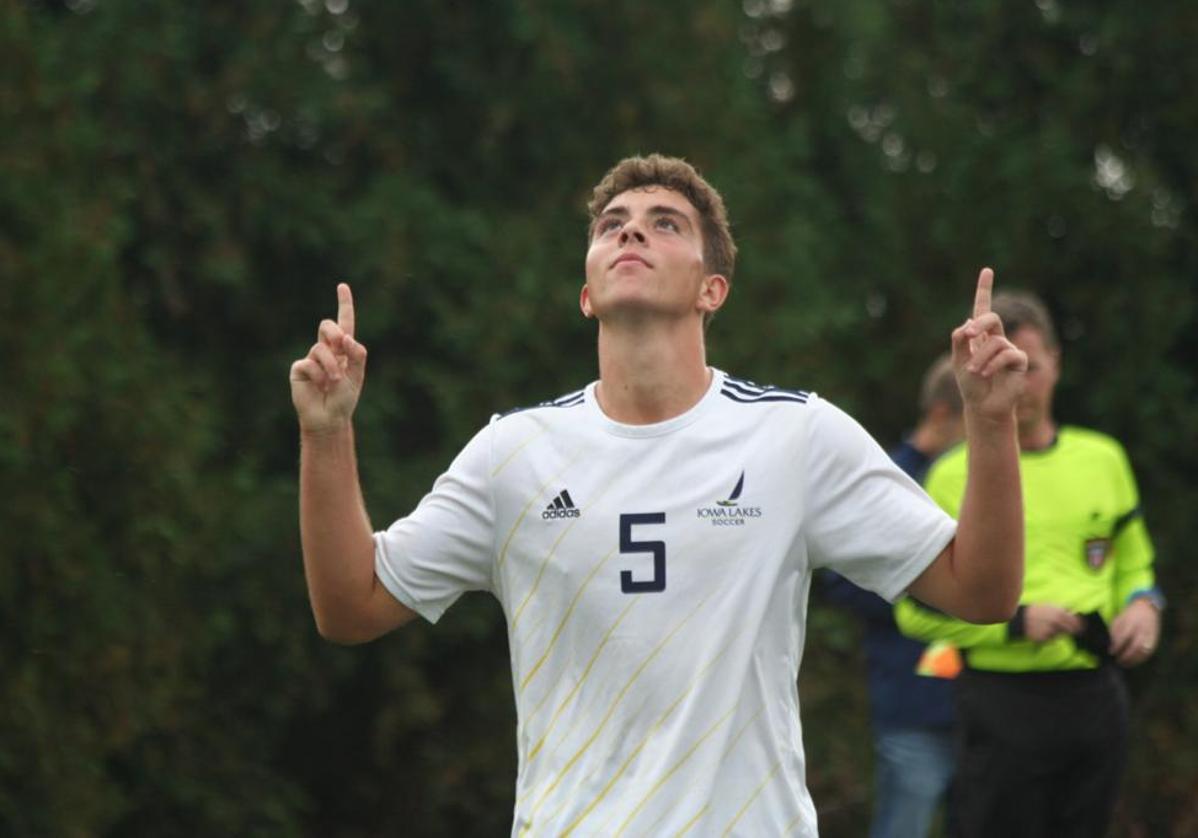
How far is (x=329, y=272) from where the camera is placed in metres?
9.70

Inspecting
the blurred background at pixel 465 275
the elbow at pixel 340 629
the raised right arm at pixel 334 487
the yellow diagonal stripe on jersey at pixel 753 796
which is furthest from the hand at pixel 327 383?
the blurred background at pixel 465 275

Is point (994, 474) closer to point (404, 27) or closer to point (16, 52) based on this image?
point (16, 52)

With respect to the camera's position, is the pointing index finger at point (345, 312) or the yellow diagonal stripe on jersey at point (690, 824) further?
the pointing index finger at point (345, 312)

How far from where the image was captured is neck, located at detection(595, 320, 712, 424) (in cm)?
389

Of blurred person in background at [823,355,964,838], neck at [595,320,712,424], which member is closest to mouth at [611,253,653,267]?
neck at [595,320,712,424]

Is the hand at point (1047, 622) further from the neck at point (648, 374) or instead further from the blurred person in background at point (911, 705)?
the neck at point (648, 374)

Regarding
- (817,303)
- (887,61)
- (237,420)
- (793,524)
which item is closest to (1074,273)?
(817,303)

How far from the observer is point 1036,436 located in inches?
241

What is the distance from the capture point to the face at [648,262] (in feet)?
12.9

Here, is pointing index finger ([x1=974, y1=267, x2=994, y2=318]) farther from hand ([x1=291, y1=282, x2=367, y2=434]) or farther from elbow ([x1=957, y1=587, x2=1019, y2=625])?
hand ([x1=291, y1=282, x2=367, y2=434])

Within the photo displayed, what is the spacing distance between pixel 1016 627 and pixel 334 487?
2755mm

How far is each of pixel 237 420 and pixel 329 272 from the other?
2.98 feet

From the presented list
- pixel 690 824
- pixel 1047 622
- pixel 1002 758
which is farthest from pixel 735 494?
pixel 1002 758

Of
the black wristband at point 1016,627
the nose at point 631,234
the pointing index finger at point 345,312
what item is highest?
the nose at point 631,234
